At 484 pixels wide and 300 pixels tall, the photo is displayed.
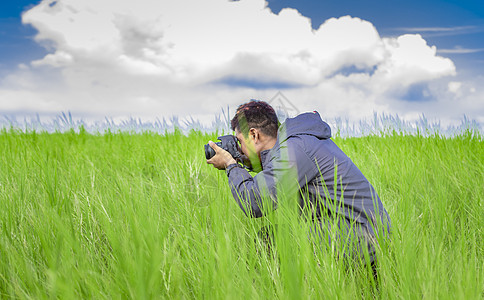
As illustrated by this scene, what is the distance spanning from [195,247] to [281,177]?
1.87ft

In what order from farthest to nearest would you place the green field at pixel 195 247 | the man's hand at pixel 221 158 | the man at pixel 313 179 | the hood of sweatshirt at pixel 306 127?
the man's hand at pixel 221 158
the hood of sweatshirt at pixel 306 127
the man at pixel 313 179
the green field at pixel 195 247

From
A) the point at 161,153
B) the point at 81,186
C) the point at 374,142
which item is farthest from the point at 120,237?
the point at 374,142

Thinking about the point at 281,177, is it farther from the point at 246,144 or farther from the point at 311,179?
the point at 246,144

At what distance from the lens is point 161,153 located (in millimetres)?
4078

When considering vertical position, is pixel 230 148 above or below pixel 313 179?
above

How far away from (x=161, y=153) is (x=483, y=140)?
14.2 ft

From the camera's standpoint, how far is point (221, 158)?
223 cm

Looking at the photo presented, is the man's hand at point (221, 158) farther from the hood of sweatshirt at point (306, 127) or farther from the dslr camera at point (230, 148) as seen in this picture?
the hood of sweatshirt at point (306, 127)

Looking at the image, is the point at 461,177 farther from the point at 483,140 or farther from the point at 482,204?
the point at 483,140

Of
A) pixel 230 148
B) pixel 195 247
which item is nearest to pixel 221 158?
pixel 230 148

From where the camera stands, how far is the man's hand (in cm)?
220

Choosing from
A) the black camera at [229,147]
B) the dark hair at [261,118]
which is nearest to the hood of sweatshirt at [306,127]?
the dark hair at [261,118]

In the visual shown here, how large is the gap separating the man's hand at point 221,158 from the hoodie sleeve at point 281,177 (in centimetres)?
28

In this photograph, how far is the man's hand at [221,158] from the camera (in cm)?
220
